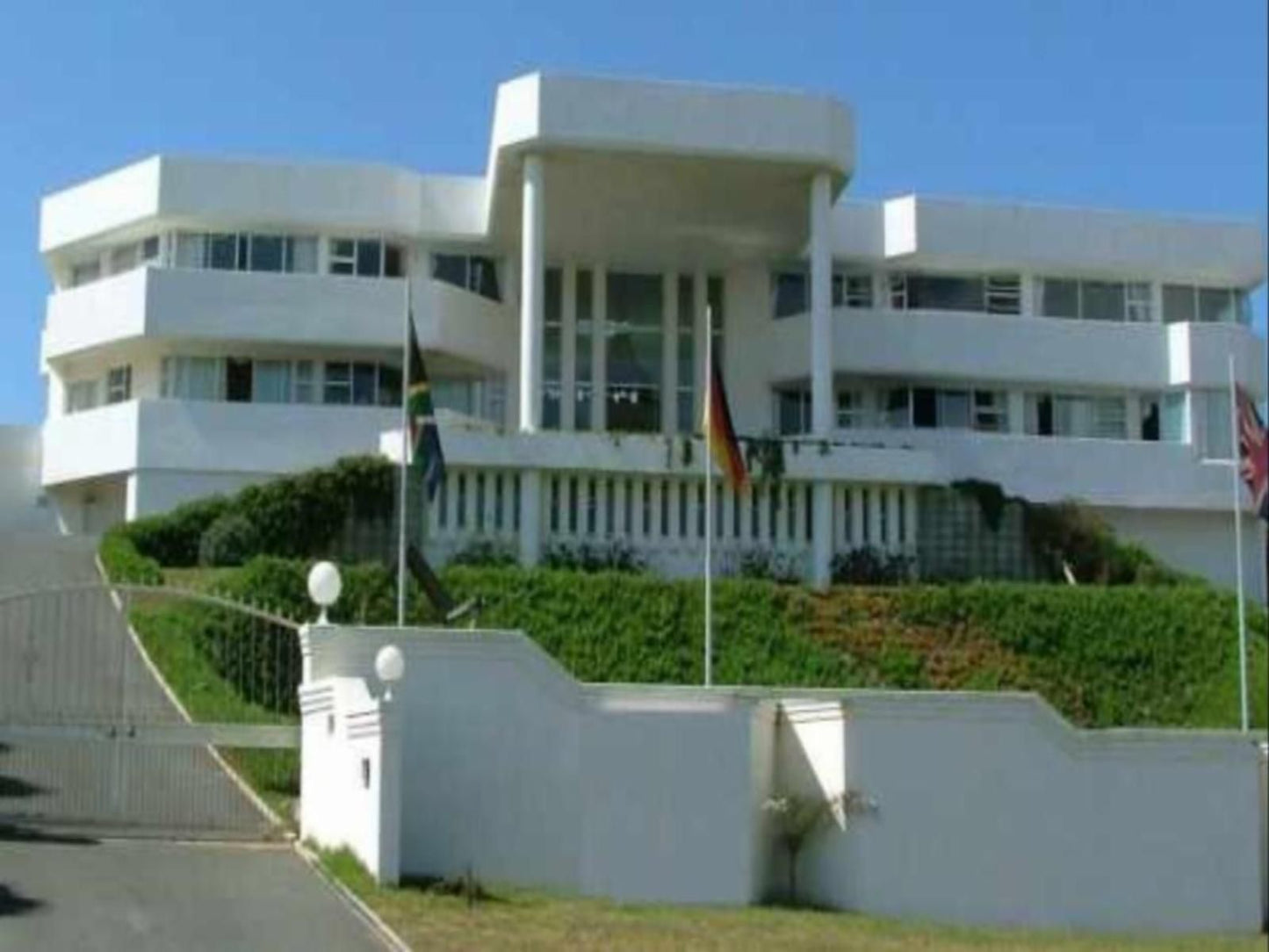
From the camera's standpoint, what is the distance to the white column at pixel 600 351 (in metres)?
42.4

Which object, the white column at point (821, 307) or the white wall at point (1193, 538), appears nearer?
the white column at point (821, 307)

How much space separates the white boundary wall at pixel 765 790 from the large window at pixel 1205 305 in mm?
24467

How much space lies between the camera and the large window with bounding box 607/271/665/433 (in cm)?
4272

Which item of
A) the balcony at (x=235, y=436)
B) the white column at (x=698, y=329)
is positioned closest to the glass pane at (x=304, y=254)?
the balcony at (x=235, y=436)

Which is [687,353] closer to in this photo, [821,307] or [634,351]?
[634,351]

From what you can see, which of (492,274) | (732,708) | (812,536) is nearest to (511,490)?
(812,536)

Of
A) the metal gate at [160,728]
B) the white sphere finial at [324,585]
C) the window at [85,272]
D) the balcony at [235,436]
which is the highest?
the window at [85,272]

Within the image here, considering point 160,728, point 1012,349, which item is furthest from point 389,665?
point 1012,349

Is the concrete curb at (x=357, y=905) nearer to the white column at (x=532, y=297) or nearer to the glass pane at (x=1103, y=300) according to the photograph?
the white column at (x=532, y=297)

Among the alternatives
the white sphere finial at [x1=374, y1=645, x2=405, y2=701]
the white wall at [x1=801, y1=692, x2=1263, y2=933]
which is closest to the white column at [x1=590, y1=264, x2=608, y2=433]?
the white wall at [x1=801, y1=692, x2=1263, y2=933]

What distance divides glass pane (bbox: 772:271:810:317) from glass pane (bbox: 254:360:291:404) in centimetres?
1012

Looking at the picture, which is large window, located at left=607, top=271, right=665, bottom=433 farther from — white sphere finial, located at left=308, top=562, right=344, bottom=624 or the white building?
white sphere finial, located at left=308, top=562, right=344, bottom=624

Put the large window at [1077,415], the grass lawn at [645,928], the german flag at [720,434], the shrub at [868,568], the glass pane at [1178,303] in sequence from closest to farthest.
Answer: the grass lawn at [645,928] < the german flag at [720,434] < the shrub at [868,568] < the large window at [1077,415] < the glass pane at [1178,303]

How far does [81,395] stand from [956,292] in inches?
725
